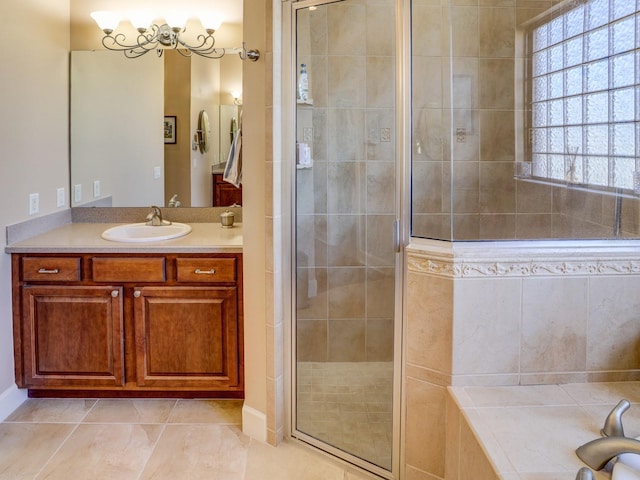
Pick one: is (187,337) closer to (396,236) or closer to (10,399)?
(10,399)

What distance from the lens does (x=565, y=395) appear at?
1.99 meters

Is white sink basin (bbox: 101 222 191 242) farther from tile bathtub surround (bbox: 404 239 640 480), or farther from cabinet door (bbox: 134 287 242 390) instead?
tile bathtub surround (bbox: 404 239 640 480)

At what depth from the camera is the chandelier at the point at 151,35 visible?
3.16 metres

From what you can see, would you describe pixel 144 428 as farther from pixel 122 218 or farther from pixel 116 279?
pixel 122 218

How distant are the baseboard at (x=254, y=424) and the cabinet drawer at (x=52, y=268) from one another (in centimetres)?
109

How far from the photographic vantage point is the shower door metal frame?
2.14 metres

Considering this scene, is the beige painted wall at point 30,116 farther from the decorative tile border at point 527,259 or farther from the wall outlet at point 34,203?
the decorative tile border at point 527,259

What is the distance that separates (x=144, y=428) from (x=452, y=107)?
2226 millimetres

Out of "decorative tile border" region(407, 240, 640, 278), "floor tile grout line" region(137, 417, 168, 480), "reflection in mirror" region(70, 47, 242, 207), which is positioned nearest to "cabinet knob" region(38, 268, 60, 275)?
"reflection in mirror" region(70, 47, 242, 207)

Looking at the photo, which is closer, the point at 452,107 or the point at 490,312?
the point at 490,312

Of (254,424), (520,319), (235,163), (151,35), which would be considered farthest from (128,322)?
(520,319)

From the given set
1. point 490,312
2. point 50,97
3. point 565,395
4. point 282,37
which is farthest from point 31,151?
point 565,395

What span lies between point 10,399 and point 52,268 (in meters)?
0.70

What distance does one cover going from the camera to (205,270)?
110 inches
